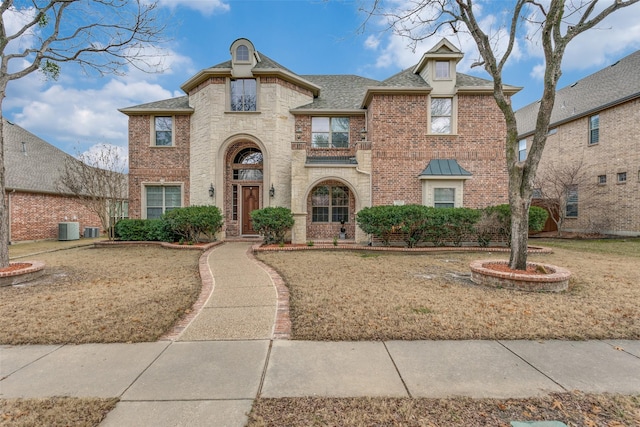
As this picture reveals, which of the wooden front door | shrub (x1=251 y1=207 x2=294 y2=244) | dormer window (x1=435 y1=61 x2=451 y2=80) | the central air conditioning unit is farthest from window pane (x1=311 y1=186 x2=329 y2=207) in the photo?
the central air conditioning unit

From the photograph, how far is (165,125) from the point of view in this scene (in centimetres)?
1379

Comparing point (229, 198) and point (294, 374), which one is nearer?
point (294, 374)

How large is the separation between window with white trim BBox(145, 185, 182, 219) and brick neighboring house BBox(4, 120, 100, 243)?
6.44 metres

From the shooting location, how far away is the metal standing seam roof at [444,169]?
11568mm

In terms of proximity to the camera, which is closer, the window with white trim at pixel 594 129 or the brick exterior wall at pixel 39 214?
the brick exterior wall at pixel 39 214

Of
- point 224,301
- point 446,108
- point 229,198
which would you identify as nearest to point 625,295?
point 224,301

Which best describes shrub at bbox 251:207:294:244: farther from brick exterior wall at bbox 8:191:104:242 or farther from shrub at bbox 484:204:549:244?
brick exterior wall at bbox 8:191:104:242

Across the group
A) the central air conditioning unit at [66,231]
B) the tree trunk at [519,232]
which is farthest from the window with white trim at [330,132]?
the central air conditioning unit at [66,231]

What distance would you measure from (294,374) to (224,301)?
2.59 m

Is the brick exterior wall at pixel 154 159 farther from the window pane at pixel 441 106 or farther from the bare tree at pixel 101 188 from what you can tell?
the window pane at pixel 441 106

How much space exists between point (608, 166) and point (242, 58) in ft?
63.7

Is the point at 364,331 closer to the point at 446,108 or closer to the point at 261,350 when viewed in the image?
the point at 261,350

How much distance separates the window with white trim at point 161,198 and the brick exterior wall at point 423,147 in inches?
375

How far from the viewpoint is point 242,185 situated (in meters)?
13.8
